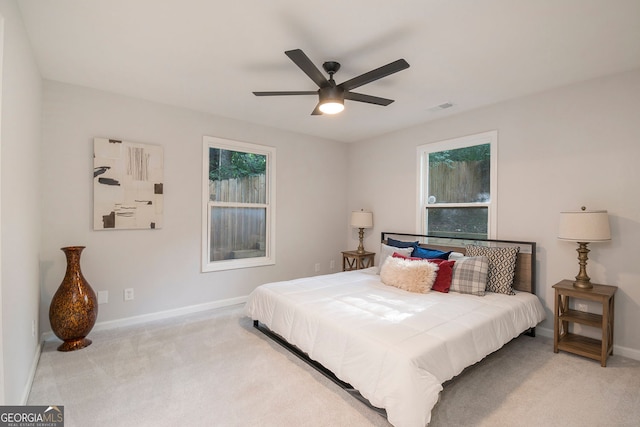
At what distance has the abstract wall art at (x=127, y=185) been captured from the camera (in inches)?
126

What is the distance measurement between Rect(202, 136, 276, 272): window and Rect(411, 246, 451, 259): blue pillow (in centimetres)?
206

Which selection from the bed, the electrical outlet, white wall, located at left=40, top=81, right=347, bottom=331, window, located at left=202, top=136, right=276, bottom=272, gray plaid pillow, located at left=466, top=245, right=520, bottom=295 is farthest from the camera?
window, located at left=202, top=136, right=276, bottom=272

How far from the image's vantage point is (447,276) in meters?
3.14

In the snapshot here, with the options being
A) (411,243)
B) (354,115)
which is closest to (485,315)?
(411,243)

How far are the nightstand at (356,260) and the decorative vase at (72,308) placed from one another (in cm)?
333

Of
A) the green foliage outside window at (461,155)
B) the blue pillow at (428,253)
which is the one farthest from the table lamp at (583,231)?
the green foliage outside window at (461,155)

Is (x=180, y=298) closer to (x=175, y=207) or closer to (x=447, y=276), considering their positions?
(x=175, y=207)

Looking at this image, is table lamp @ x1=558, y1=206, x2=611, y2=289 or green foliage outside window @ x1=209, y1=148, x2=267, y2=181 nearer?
table lamp @ x1=558, y1=206, x2=611, y2=289

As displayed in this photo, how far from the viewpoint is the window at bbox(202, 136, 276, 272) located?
158 inches

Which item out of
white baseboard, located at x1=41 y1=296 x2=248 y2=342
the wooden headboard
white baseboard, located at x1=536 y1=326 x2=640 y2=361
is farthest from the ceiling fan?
white baseboard, located at x1=536 y1=326 x2=640 y2=361

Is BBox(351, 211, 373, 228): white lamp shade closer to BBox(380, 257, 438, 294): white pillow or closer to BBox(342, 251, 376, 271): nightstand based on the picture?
BBox(342, 251, 376, 271): nightstand

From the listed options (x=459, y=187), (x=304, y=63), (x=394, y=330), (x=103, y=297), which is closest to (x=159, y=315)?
(x=103, y=297)

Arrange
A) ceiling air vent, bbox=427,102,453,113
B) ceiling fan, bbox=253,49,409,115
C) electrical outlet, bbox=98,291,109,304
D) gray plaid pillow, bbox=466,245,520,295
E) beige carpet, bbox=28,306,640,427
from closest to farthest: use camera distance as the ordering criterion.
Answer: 1. beige carpet, bbox=28,306,640,427
2. ceiling fan, bbox=253,49,409,115
3. gray plaid pillow, bbox=466,245,520,295
4. electrical outlet, bbox=98,291,109,304
5. ceiling air vent, bbox=427,102,453,113

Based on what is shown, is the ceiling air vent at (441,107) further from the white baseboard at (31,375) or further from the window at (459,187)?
the white baseboard at (31,375)
